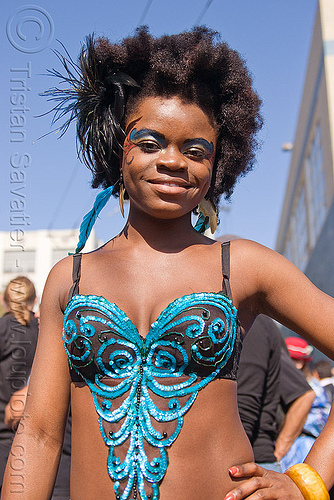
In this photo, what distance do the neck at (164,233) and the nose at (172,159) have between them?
0.24 meters

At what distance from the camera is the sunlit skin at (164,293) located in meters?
1.72

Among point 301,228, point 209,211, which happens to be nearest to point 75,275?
point 209,211

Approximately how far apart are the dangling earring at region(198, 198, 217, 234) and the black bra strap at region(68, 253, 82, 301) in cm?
52

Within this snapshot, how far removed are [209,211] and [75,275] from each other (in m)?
0.61

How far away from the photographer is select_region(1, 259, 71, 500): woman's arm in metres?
1.82

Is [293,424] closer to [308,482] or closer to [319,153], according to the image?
[308,482]

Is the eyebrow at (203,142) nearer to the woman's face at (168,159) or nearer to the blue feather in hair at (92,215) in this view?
the woman's face at (168,159)

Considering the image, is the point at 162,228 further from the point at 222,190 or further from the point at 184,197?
the point at 222,190

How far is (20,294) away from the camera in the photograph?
4500 millimetres

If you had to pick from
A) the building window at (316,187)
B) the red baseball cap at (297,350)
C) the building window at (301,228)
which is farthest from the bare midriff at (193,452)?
the building window at (301,228)

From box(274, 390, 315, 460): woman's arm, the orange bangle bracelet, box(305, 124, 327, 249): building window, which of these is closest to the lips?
the orange bangle bracelet

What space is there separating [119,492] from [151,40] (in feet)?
5.20

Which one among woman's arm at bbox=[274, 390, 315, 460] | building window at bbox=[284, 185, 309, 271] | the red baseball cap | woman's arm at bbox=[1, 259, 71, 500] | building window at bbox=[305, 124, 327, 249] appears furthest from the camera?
building window at bbox=[284, 185, 309, 271]

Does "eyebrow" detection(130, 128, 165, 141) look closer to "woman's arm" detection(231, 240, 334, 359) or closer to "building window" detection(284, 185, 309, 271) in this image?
"woman's arm" detection(231, 240, 334, 359)
